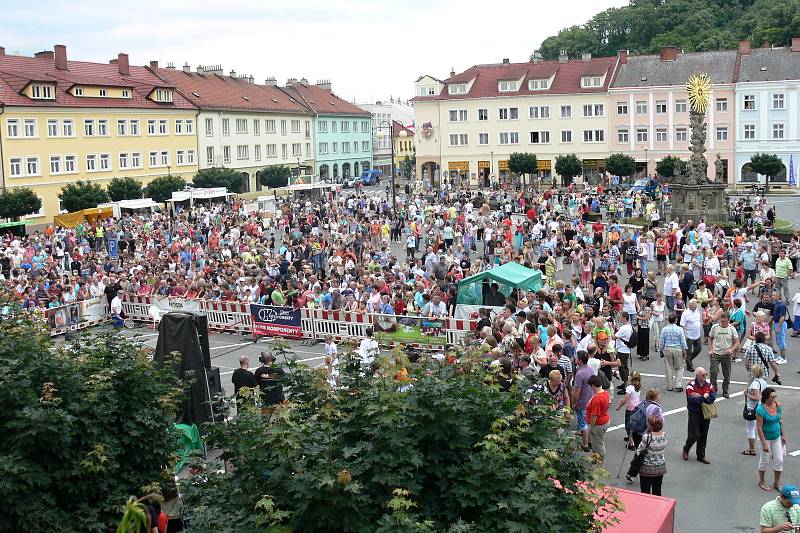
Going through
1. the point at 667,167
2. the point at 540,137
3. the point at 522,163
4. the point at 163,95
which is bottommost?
the point at 667,167

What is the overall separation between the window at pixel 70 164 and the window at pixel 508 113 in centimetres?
3723

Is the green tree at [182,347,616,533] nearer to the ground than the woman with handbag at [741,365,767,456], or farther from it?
farther from it

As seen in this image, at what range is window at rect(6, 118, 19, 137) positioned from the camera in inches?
2183

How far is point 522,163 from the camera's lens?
75.1m

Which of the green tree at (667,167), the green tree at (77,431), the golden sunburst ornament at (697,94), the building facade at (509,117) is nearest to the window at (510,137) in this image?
the building facade at (509,117)

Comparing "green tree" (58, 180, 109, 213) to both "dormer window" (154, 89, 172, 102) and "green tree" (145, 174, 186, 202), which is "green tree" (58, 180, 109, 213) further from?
"dormer window" (154, 89, 172, 102)

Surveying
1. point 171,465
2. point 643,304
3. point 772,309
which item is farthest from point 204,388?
point 772,309

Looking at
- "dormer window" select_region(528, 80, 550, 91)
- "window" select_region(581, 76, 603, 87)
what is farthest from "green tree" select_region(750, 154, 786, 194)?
"dormer window" select_region(528, 80, 550, 91)

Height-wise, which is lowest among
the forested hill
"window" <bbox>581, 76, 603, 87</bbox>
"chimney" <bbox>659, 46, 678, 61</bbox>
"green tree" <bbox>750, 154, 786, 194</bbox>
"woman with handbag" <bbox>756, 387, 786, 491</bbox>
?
"woman with handbag" <bbox>756, 387, 786, 491</bbox>

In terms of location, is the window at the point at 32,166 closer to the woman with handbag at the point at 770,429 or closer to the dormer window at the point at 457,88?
the dormer window at the point at 457,88

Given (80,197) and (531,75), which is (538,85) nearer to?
(531,75)

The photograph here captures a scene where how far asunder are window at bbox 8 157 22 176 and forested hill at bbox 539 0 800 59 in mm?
68955

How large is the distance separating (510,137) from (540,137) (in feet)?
9.17

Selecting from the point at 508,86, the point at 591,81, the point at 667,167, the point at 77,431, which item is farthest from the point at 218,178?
the point at 77,431
